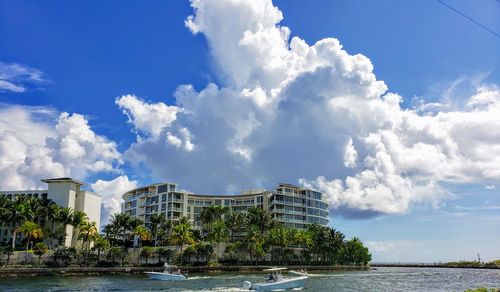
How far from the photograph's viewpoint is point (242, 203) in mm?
176875

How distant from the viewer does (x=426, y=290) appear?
71.8 metres

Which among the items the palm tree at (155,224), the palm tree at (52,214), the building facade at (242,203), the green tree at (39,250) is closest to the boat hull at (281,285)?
the green tree at (39,250)

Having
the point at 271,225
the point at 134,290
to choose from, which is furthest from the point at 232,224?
the point at 134,290

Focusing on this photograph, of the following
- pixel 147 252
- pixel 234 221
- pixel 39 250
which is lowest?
pixel 147 252

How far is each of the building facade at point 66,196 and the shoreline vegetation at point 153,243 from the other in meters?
2.50

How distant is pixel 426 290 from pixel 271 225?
7445cm

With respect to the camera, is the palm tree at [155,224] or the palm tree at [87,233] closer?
the palm tree at [87,233]

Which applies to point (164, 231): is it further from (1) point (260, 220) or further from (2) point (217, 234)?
(1) point (260, 220)

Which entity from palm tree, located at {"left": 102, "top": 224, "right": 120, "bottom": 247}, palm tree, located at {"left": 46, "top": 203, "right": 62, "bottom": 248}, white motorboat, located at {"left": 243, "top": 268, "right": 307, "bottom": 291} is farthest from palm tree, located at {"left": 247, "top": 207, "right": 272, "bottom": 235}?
white motorboat, located at {"left": 243, "top": 268, "right": 307, "bottom": 291}

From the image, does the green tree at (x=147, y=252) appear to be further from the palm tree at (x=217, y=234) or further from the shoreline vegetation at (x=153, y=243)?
the palm tree at (x=217, y=234)

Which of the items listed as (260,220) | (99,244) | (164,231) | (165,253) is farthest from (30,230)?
(260,220)

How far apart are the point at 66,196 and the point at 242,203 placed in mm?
67258

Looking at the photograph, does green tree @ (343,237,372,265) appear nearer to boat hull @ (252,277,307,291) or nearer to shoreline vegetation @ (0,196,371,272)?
shoreline vegetation @ (0,196,371,272)

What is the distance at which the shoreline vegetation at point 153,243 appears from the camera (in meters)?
111
